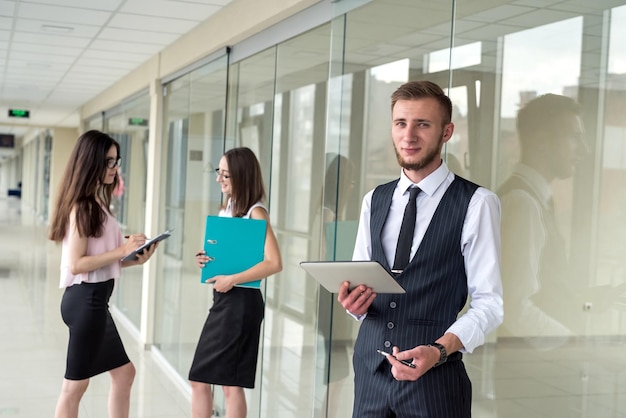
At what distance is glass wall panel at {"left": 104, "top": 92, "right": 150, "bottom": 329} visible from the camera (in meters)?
9.39

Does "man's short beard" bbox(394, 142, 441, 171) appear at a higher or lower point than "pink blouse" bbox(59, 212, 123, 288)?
higher

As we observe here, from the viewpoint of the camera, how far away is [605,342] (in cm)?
236

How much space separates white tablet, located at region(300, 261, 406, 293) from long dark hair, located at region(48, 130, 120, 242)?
7.14 feet

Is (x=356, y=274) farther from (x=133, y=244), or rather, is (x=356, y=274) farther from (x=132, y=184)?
(x=132, y=184)

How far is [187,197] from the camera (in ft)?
23.5

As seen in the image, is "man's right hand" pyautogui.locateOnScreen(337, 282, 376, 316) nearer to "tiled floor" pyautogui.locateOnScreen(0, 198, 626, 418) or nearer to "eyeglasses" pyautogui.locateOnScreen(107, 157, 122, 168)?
"tiled floor" pyautogui.locateOnScreen(0, 198, 626, 418)

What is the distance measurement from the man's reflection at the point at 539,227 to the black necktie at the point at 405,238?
57cm

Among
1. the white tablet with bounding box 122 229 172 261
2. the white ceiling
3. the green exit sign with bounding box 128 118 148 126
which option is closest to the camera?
the white tablet with bounding box 122 229 172 261

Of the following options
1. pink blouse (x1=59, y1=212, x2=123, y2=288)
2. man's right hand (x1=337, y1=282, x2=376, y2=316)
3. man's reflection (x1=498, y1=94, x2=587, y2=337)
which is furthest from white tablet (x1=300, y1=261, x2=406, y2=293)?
pink blouse (x1=59, y1=212, x2=123, y2=288)

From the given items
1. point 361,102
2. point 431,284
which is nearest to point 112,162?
point 361,102

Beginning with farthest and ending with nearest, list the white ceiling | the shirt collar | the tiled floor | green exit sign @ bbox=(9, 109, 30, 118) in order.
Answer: green exit sign @ bbox=(9, 109, 30, 118) < the white ceiling < the tiled floor < the shirt collar

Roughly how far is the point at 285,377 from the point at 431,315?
3023 millimetres

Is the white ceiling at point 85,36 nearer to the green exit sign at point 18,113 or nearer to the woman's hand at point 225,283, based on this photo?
the woman's hand at point 225,283

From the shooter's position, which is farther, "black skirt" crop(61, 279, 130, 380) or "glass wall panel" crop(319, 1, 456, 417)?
"black skirt" crop(61, 279, 130, 380)
